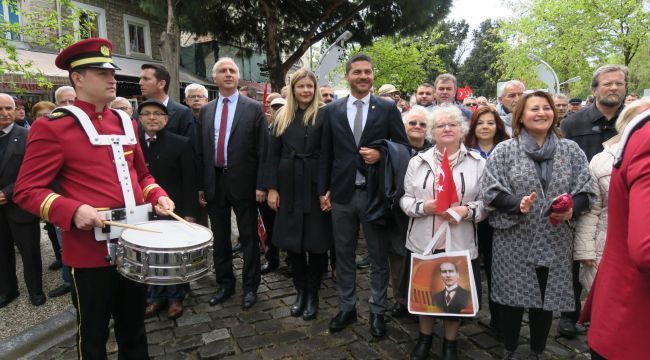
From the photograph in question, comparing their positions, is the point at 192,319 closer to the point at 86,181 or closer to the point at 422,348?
the point at 86,181

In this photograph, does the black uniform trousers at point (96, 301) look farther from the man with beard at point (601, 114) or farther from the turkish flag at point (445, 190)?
the man with beard at point (601, 114)

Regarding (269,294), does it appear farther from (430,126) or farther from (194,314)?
(430,126)

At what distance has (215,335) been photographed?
12.1 ft

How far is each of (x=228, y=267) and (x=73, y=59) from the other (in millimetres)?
2668

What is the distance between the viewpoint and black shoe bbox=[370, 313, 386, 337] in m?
3.62

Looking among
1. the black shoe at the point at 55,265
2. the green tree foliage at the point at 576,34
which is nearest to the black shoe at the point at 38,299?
the black shoe at the point at 55,265

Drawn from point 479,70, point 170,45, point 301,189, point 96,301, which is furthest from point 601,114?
point 479,70

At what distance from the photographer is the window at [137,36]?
17.5 meters

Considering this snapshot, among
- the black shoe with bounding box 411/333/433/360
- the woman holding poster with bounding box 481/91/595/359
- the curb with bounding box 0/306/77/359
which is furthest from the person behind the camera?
the curb with bounding box 0/306/77/359

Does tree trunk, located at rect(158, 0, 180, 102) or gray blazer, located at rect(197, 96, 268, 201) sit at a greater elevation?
tree trunk, located at rect(158, 0, 180, 102)

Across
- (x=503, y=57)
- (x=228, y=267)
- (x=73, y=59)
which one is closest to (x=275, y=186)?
(x=228, y=267)

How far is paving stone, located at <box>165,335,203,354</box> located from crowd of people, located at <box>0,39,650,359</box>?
0.57m

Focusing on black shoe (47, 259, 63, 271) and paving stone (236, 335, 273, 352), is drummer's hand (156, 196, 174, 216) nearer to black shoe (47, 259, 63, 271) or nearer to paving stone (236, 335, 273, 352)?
paving stone (236, 335, 273, 352)

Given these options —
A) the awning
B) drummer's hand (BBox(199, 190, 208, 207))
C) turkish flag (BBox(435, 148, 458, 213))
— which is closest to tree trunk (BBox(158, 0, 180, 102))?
the awning
